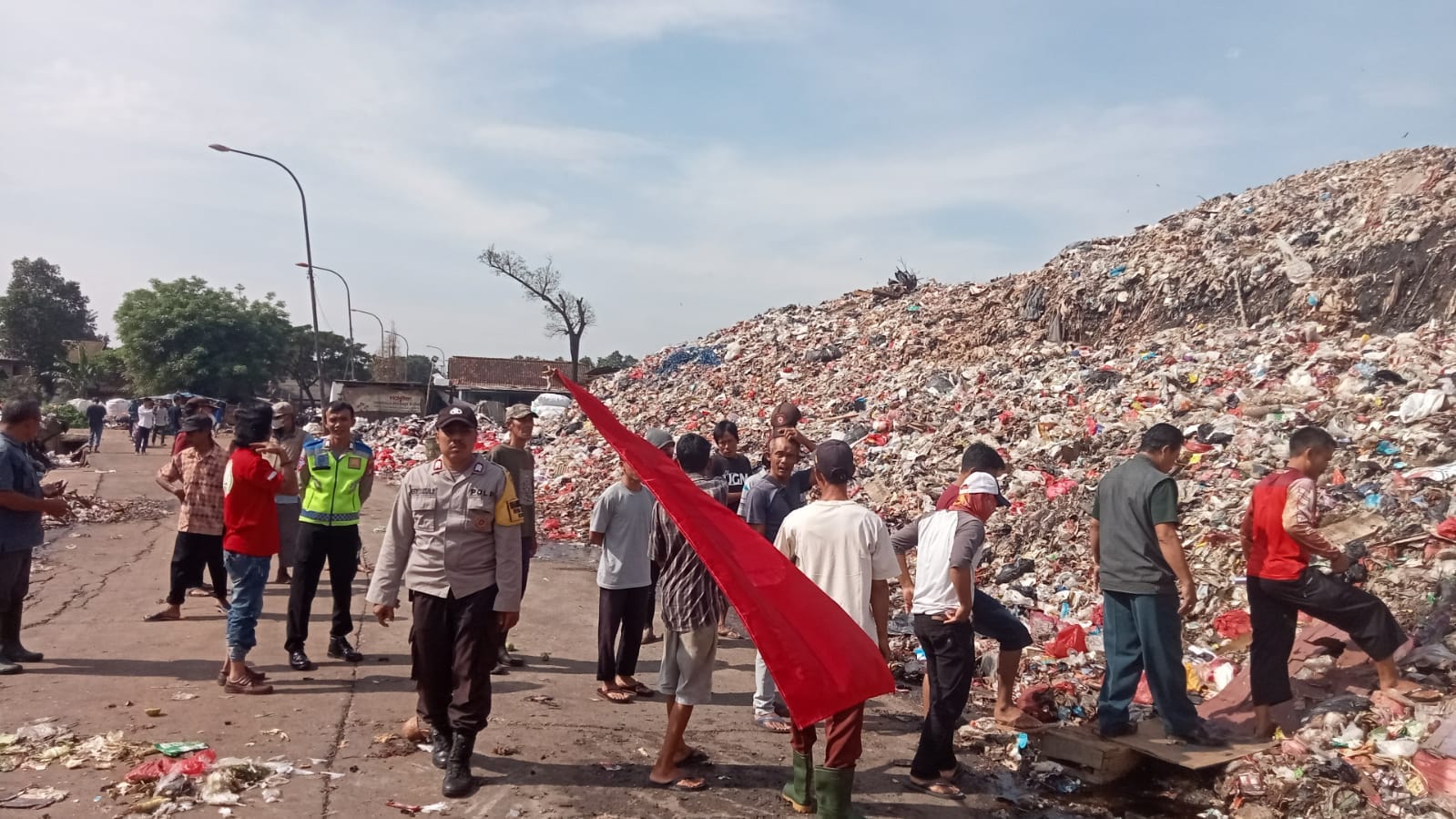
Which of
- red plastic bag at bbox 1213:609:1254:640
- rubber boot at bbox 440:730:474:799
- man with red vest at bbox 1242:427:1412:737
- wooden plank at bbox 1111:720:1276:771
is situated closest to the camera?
rubber boot at bbox 440:730:474:799

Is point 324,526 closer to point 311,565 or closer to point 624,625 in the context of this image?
point 311,565

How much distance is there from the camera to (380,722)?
16.4 feet

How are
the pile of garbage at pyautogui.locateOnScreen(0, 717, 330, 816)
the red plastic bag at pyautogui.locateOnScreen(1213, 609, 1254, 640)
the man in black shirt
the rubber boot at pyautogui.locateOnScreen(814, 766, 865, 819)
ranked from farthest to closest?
the man in black shirt, the red plastic bag at pyautogui.locateOnScreen(1213, 609, 1254, 640), the pile of garbage at pyautogui.locateOnScreen(0, 717, 330, 816), the rubber boot at pyautogui.locateOnScreen(814, 766, 865, 819)

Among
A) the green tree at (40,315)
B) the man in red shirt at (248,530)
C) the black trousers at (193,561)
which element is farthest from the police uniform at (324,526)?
the green tree at (40,315)

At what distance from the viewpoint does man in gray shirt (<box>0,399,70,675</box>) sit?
5535mm

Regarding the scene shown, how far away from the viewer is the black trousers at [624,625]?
5699mm

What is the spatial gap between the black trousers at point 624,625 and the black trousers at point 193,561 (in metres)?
3.03

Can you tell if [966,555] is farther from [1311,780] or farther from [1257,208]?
[1257,208]

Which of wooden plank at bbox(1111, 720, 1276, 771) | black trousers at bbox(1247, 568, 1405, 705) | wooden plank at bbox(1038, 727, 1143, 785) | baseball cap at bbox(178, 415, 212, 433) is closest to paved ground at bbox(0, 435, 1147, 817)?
wooden plank at bbox(1038, 727, 1143, 785)

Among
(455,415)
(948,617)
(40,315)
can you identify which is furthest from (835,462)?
(40,315)

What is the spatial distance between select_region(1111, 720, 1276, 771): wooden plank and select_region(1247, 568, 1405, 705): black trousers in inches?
12.5

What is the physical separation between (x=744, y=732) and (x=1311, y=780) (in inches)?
109

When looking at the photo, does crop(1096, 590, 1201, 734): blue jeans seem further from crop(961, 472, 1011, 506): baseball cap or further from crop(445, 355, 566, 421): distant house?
crop(445, 355, 566, 421): distant house

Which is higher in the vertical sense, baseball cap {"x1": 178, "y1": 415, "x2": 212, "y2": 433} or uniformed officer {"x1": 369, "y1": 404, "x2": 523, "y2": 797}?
baseball cap {"x1": 178, "y1": 415, "x2": 212, "y2": 433}
